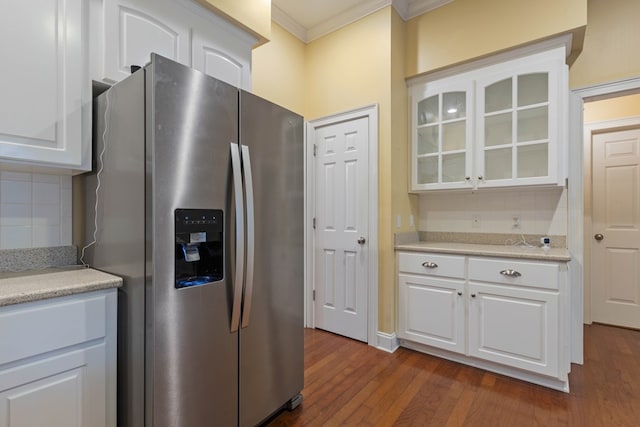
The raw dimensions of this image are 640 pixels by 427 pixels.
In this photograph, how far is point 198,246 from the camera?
4.47ft

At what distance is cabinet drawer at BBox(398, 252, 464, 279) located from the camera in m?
2.42

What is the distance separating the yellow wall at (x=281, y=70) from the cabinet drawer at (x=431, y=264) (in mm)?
1827

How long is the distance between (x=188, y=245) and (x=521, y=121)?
2544mm

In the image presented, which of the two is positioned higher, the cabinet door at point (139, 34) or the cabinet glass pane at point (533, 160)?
the cabinet door at point (139, 34)

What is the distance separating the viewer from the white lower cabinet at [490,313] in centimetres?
206

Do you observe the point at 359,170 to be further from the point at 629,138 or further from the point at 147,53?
the point at 629,138

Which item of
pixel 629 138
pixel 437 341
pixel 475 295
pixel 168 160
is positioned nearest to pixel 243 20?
pixel 168 160

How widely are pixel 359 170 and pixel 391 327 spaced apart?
1.42 m

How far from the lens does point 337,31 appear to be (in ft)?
10.0

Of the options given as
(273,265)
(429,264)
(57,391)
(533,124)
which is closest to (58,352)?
(57,391)

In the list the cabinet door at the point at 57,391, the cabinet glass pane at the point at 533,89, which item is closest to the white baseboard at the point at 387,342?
the cabinet door at the point at 57,391

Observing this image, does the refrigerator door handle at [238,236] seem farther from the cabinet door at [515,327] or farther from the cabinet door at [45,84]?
the cabinet door at [515,327]

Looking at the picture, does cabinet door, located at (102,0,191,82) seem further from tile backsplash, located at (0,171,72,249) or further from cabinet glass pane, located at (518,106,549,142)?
cabinet glass pane, located at (518,106,549,142)

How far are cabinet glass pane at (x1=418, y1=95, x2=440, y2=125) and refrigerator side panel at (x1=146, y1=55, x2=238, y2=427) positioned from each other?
2013 mm
